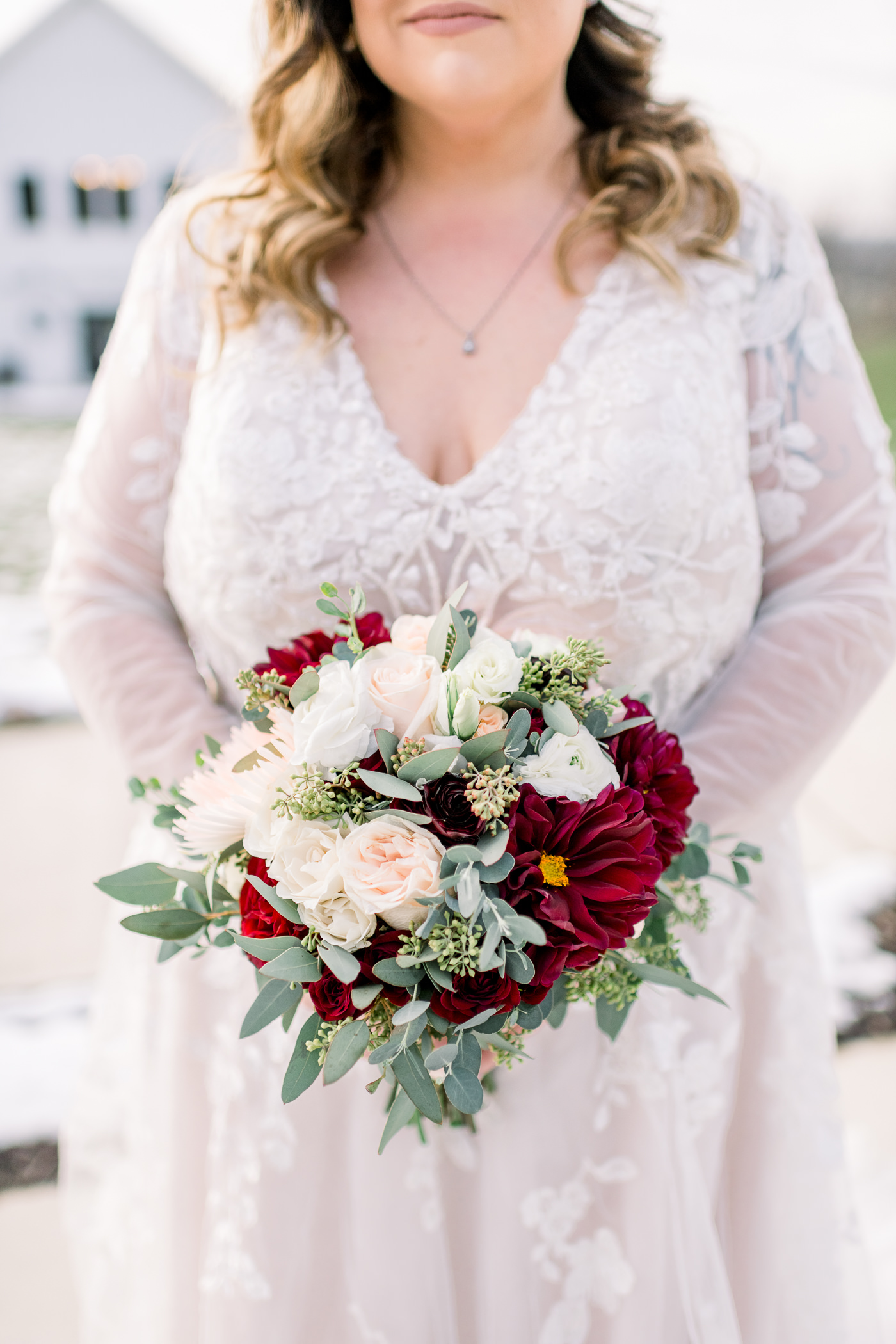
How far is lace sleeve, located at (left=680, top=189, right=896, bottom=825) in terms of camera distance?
1.20m

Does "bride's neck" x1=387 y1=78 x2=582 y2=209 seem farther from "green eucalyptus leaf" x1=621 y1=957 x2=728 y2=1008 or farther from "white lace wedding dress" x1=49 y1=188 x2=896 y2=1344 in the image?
"green eucalyptus leaf" x1=621 y1=957 x2=728 y2=1008

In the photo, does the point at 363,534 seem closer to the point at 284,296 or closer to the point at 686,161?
the point at 284,296

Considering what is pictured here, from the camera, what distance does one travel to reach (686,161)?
4.19 ft

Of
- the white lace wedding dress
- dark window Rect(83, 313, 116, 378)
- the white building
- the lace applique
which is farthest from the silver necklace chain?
dark window Rect(83, 313, 116, 378)

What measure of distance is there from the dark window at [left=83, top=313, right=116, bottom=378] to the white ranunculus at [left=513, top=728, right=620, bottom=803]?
842 cm

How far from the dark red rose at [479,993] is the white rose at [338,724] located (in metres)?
0.19

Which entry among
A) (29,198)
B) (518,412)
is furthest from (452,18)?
(29,198)

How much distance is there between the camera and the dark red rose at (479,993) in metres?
0.73

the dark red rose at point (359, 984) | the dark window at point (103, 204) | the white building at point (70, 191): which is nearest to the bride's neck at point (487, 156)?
the dark red rose at point (359, 984)

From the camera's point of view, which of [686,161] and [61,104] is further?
[61,104]

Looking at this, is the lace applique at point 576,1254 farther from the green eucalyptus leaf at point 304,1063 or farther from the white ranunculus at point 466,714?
the white ranunculus at point 466,714

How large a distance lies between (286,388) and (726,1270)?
135 centimetres

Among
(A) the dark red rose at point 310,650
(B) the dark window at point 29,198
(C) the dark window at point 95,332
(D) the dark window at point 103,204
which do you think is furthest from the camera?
(B) the dark window at point 29,198

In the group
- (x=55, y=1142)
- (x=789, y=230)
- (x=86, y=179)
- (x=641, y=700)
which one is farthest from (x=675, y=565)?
(x=86, y=179)
